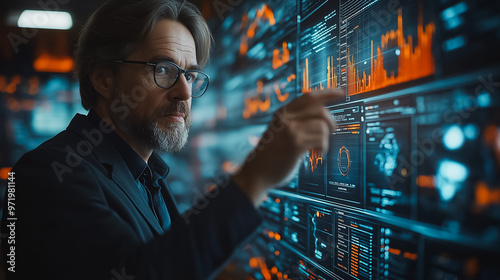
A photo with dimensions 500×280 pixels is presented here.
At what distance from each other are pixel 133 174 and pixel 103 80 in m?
0.34

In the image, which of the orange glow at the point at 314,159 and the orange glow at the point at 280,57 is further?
the orange glow at the point at 280,57

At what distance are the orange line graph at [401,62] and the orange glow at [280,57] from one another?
42cm

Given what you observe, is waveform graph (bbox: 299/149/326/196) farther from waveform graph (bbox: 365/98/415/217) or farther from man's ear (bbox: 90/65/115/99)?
man's ear (bbox: 90/65/115/99)

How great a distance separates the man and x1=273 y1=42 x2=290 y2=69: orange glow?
0.34 meters

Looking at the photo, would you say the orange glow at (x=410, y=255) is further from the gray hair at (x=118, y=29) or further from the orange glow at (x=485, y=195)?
the gray hair at (x=118, y=29)

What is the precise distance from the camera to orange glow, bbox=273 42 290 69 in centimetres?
121

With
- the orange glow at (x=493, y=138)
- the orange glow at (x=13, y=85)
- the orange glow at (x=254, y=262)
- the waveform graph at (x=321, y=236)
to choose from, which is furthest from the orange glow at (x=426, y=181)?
the orange glow at (x=13, y=85)

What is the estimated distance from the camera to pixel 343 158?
86cm

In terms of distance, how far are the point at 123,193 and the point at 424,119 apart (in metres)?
0.69

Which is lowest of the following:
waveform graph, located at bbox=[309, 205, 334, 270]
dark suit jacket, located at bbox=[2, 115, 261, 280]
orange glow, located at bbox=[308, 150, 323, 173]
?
waveform graph, located at bbox=[309, 205, 334, 270]

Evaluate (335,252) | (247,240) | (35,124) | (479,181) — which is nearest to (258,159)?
(247,240)

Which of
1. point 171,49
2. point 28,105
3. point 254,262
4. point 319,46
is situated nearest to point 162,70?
point 171,49

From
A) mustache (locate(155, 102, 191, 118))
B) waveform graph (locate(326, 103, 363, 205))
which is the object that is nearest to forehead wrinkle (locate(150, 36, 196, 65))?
mustache (locate(155, 102, 191, 118))

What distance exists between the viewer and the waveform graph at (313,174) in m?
0.96
